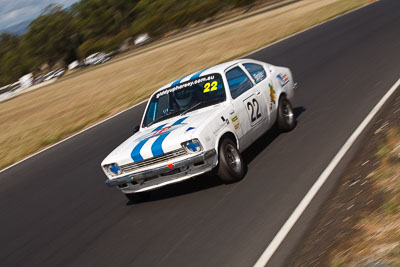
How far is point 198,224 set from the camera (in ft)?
21.0

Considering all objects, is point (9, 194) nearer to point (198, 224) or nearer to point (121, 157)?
point (121, 157)

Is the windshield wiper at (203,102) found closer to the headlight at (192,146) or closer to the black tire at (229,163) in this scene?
the black tire at (229,163)

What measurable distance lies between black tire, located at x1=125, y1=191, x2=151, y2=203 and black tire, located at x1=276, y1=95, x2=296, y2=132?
279 centimetres

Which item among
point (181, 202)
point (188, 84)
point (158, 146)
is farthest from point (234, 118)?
point (181, 202)

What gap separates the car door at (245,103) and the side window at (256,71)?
215mm

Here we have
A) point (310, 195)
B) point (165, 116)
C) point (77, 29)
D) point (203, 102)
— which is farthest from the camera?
point (77, 29)

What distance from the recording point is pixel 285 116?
9.57 m

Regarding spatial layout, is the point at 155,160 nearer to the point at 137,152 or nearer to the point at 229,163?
the point at 137,152

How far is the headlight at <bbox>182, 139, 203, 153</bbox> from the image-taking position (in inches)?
276

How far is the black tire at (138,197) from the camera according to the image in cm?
775

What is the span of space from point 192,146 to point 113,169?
1.24 m

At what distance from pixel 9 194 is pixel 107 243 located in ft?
16.2

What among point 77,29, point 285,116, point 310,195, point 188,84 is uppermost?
point 188,84

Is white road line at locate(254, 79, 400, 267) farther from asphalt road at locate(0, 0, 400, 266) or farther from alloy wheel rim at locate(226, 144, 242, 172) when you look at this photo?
alloy wheel rim at locate(226, 144, 242, 172)
